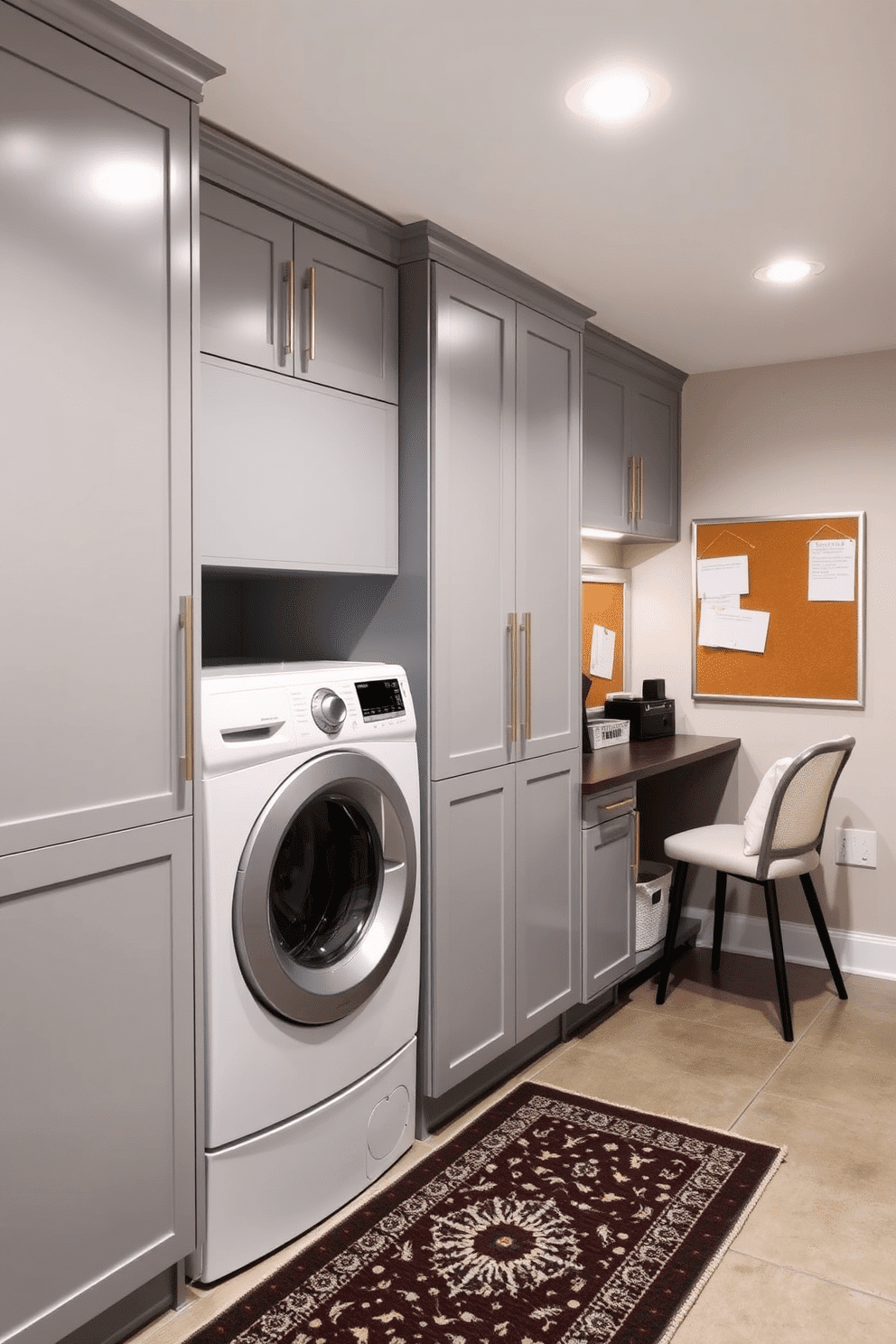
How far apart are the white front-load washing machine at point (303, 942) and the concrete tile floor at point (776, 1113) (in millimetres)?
150

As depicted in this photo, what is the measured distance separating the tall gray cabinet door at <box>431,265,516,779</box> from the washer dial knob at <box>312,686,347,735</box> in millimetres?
365

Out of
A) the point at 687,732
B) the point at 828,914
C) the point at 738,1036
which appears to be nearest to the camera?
the point at 738,1036

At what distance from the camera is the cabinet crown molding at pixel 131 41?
157cm

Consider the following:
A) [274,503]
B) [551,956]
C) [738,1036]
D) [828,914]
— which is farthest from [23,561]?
[828,914]

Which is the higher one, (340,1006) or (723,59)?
(723,59)

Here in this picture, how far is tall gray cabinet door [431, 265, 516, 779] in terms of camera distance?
99.7 inches

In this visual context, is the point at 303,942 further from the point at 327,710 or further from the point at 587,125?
the point at 587,125

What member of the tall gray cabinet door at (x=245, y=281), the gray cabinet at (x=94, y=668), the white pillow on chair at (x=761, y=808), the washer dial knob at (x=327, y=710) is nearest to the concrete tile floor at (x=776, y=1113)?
the gray cabinet at (x=94, y=668)

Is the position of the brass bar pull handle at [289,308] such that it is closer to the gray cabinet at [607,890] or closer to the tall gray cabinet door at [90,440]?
the tall gray cabinet door at [90,440]

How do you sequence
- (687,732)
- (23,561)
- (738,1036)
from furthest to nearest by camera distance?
(687,732) → (738,1036) → (23,561)

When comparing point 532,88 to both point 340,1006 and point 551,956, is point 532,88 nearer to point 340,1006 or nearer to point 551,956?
point 340,1006

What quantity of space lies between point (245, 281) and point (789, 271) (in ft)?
5.30

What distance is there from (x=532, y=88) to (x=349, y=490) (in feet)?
3.04

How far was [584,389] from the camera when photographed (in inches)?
136
